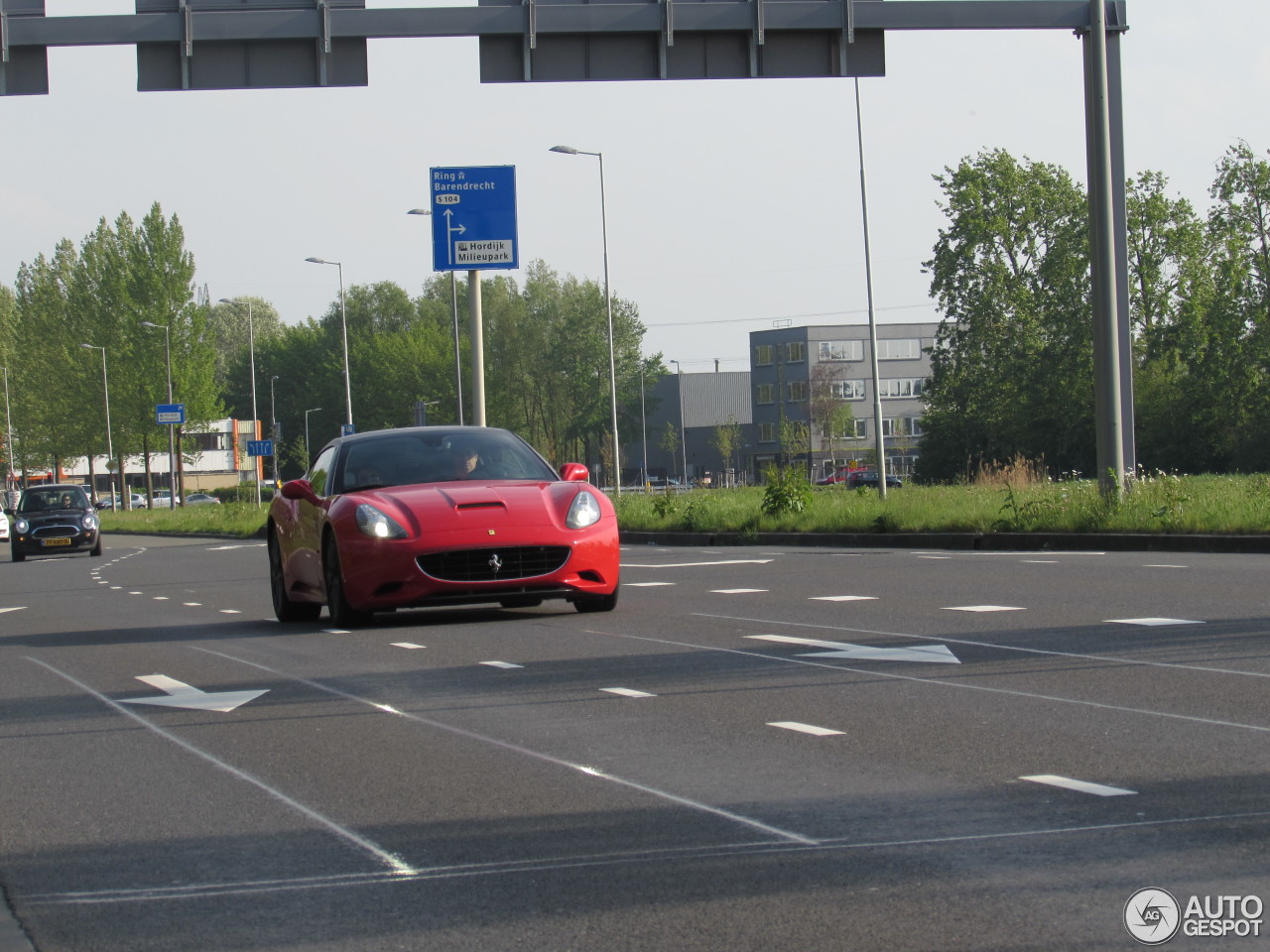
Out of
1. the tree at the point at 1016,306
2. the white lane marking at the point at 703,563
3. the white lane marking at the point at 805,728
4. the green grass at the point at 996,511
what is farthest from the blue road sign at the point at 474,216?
the tree at the point at 1016,306

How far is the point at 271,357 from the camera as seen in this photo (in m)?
144

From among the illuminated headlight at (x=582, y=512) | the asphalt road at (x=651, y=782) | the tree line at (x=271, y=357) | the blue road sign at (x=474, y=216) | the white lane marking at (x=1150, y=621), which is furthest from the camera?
the tree line at (x=271, y=357)

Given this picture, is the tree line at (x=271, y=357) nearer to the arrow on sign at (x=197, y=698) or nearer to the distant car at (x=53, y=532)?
the distant car at (x=53, y=532)

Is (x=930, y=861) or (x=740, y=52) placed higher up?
(x=740, y=52)

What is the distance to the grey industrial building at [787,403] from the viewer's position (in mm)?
131250

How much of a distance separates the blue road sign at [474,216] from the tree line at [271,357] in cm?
4510

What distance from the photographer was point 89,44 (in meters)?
21.0

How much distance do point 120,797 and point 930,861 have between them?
3.02 metres

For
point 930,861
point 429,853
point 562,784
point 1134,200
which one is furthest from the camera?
point 1134,200

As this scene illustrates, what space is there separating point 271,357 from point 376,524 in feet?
445

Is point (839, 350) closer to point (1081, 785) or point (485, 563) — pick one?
point (485, 563)

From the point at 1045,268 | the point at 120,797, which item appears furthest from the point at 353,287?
the point at 120,797

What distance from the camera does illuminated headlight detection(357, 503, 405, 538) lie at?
11445 millimetres

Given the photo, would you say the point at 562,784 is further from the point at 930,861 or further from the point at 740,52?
the point at 740,52
